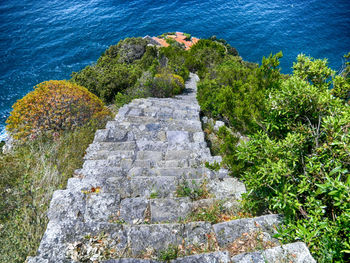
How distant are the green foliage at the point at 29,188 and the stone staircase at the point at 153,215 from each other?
1.30ft

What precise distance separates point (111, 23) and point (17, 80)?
17.3 meters

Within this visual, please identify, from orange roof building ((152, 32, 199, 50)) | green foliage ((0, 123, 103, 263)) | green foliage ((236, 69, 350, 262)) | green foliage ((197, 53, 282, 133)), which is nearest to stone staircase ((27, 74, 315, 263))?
green foliage ((236, 69, 350, 262))

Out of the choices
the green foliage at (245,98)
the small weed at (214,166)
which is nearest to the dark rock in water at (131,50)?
the green foliage at (245,98)

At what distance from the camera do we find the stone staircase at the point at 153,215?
2881mm

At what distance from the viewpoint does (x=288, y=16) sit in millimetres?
35406

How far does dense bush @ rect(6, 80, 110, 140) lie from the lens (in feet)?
26.0

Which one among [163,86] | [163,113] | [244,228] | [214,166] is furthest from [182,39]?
[244,228]

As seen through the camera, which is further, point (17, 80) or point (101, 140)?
point (17, 80)

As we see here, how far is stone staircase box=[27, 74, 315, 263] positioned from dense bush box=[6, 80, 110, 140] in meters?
3.13

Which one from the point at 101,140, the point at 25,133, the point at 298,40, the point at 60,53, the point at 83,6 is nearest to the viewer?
the point at 101,140

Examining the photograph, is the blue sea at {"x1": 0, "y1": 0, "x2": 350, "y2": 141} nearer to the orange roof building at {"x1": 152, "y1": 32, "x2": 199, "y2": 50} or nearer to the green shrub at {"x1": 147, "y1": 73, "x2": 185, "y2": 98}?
the orange roof building at {"x1": 152, "y1": 32, "x2": 199, "y2": 50}

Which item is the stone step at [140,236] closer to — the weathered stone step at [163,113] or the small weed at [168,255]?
the small weed at [168,255]

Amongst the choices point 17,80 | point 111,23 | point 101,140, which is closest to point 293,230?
point 101,140

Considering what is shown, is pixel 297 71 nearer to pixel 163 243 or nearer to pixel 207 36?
pixel 163 243
